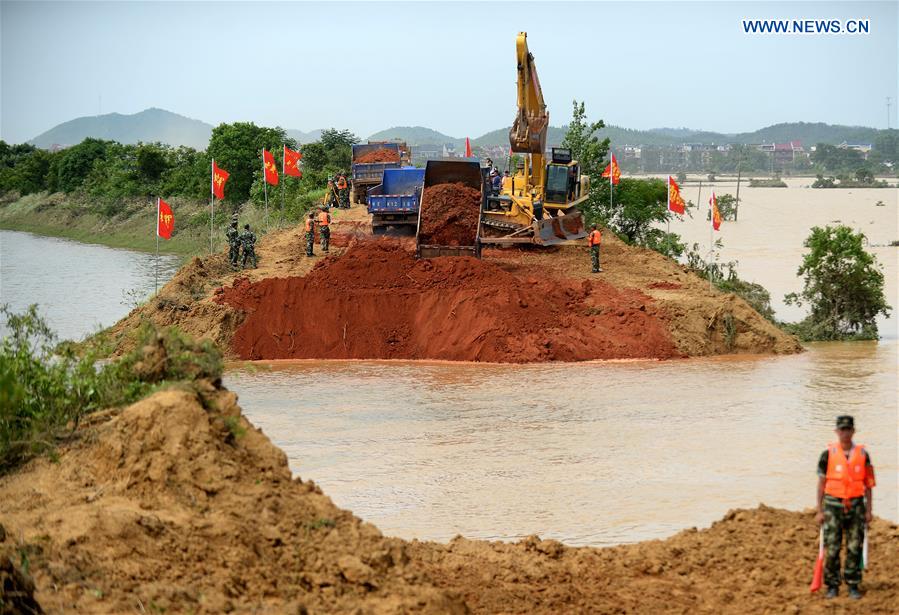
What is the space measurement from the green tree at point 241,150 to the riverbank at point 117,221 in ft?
4.06

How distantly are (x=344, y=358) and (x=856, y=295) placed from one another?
39.1 ft

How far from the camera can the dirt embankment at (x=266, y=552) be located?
8.03m

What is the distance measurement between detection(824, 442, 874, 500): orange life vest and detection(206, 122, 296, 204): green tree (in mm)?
46218

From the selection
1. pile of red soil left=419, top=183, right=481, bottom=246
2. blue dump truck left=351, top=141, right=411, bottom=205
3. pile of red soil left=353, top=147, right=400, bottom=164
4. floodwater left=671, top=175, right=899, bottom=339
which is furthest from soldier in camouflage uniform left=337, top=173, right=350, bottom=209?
floodwater left=671, top=175, right=899, bottom=339

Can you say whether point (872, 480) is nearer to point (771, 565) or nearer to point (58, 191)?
point (771, 565)

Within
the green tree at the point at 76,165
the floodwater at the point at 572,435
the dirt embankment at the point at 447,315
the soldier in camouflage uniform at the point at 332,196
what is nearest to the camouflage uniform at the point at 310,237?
the dirt embankment at the point at 447,315

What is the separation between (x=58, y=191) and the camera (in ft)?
245

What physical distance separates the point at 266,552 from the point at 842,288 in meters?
21.4

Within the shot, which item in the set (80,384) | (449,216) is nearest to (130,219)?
(449,216)

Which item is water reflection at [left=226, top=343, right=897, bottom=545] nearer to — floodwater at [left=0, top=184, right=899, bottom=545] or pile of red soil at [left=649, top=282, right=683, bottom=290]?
floodwater at [left=0, top=184, right=899, bottom=545]

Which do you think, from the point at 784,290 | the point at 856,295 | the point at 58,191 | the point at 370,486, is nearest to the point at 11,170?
the point at 58,191

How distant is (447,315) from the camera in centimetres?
2416

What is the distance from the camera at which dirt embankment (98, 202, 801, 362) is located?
76.9ft

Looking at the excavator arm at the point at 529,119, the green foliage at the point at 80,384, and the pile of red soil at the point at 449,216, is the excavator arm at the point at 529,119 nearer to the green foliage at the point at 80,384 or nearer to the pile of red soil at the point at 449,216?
the pile of red soil at the point at 449,216
